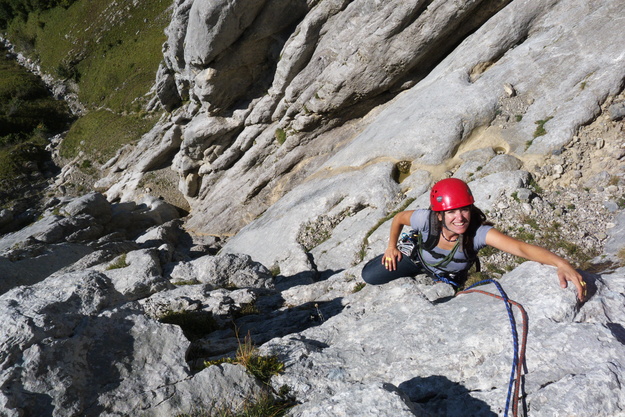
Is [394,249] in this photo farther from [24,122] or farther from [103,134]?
[24,122]

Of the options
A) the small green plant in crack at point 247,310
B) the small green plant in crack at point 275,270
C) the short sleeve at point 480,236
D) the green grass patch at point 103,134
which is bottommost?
the small green plant in crack at point 275,270

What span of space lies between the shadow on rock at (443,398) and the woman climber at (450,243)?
2598 mm

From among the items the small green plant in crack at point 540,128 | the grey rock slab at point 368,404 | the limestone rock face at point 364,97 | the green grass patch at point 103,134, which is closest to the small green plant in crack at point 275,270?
the limestone rock face at point 364,97

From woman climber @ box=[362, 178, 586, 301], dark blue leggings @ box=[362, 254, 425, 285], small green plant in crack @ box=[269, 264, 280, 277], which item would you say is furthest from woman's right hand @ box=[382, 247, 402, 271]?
small green plant in crack @ box=[269, 264, 280, 277]

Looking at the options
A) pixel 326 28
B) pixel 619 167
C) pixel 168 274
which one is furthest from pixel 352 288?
pixel 326 28

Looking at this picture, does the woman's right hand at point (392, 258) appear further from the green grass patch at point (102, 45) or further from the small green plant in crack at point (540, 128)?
the green grass patch at point (102, 45)

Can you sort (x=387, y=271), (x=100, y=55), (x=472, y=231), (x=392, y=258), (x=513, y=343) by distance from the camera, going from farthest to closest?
1. (x=100, y=55)
2. (x=387, y=271)
3. (x=392, y=258)
4. (x=472, y=231)
5. (x=513, y=343)

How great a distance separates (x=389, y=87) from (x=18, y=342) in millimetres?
25268

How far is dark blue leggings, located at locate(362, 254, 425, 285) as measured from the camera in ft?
31.5

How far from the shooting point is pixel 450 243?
27.4 ft

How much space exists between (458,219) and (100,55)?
287 ft

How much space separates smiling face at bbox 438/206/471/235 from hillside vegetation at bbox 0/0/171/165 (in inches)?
2104

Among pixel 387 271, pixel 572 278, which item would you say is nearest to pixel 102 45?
pixel 387 271

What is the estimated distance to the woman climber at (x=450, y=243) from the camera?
21.8ft
